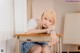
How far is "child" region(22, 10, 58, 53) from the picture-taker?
5.39 feet

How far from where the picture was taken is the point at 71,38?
11.9 ft

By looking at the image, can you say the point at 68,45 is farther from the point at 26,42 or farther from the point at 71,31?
the point at 26,42

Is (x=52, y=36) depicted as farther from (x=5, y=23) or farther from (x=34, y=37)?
(x=5, y=23)

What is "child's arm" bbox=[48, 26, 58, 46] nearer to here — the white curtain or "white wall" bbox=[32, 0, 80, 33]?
the white curtain

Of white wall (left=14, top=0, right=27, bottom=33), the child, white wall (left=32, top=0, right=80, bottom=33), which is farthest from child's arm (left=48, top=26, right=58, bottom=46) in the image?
white wall (left=32, top=0, right=80, bottom=33)

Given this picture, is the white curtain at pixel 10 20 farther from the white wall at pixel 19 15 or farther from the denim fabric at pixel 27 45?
the denim fabric at pixel 27 45

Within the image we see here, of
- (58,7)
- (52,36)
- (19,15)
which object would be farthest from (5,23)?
(58,7)

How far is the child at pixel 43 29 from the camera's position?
1.64 meters

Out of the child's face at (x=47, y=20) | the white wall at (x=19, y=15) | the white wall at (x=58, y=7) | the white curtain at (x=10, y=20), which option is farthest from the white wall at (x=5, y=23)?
the white wall at (x=58, y=7)

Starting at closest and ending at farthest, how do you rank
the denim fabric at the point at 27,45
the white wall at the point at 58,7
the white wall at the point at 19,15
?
1. the denim fabric at the point at 27,45
2. the white wall at the point at 19,15
3. the white wall at the point at 58,7

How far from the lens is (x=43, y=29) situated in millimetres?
1679

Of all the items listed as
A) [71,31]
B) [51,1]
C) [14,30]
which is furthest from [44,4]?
[14,30]

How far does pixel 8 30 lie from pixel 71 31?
6.96 feet

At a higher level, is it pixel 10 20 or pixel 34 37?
pixel 10 20
